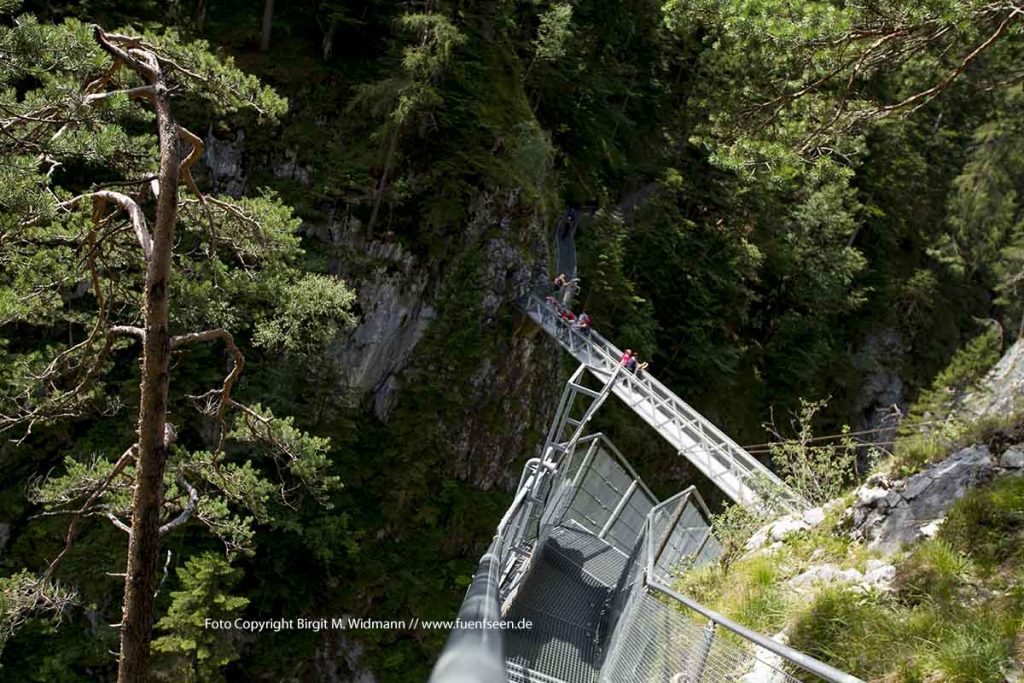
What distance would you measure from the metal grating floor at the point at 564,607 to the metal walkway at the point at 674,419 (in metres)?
2.34

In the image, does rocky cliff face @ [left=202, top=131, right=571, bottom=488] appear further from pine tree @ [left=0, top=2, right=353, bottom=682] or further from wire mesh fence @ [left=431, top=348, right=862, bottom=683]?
pine tree @ [left=0, top=2, right=353, bottom=682]

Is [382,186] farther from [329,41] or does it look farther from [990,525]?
[990,525]

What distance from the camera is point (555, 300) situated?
16.3 m

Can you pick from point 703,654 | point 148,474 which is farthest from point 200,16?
point 703,654

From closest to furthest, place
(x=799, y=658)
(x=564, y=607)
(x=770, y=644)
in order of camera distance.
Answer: (x=799, y=658), (x=770, y=644), (x=564, y=607)

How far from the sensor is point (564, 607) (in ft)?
22.7

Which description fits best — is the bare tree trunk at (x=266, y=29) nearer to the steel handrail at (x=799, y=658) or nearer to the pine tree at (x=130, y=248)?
the pine tree at (x=130, y=248)

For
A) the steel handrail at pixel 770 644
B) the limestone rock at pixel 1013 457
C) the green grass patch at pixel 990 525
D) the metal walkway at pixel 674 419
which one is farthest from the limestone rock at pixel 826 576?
the metal walkway at pixel 674 419

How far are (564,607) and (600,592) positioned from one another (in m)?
0.92

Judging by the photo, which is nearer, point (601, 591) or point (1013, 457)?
point (1013, 457)

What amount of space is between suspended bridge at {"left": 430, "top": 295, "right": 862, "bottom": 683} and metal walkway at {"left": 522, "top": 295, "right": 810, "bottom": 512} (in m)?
0.10

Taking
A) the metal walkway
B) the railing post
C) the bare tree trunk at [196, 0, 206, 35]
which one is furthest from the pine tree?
the bare tree trunk at [196, 0, 206, 35]

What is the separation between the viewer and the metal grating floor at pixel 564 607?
5352mm

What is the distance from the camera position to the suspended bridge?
8.47 feet
